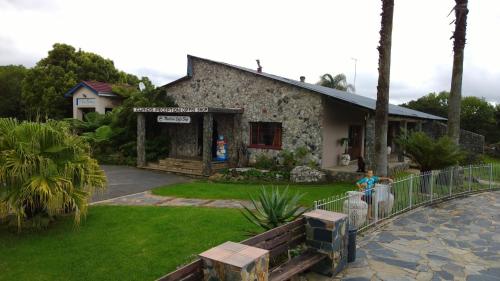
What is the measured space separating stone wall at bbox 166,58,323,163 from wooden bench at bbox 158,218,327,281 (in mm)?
9295

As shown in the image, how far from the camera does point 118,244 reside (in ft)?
22.5

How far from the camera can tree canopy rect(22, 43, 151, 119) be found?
28.8 m

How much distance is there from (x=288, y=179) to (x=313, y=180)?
1.04 metres

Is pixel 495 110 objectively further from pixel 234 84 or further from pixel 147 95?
pixel 147 95

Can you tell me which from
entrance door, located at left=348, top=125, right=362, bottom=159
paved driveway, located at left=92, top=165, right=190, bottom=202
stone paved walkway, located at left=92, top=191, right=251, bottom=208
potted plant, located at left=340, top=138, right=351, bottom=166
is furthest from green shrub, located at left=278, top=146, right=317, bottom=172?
stone paved walkway, located at left=92, top=191, right=251, bottom=208

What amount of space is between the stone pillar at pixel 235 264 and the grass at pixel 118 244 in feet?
6.17

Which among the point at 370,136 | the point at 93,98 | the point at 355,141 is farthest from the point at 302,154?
the point at 93,98

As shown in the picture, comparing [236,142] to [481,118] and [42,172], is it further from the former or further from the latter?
[481,118]

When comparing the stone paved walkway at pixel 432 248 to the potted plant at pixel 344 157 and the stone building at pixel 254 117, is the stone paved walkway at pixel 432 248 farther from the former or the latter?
the potted plant at pixel 344 157

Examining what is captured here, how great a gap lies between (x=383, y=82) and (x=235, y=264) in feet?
26.7

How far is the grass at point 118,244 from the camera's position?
5.68m

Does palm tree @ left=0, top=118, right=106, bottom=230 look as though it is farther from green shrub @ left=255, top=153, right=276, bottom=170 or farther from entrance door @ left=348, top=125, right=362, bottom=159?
entrance door @ left=348, top=125, right=362, bottom=159

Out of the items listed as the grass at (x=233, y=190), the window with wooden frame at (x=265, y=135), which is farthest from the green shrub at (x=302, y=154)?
the grass at (x=233, y=190)

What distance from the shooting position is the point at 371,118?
1628 cm
